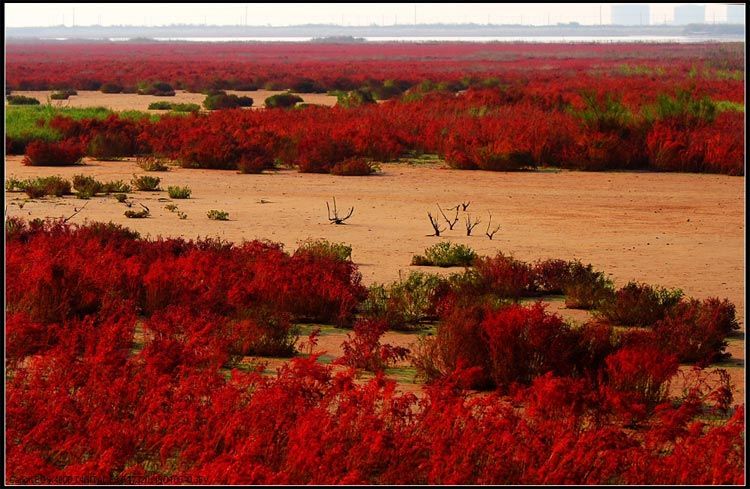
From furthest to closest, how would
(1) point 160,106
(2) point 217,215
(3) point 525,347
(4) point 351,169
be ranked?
(1) point 160,106 → (4) point 351,169 → (2) point 217,215 → (3) point 525,347

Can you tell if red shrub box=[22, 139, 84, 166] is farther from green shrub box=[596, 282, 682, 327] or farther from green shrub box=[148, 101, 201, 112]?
green shrub box=[596, 282, 682, 327]

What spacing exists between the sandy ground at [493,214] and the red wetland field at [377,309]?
0.08m

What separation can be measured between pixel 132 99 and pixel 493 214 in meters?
35.1

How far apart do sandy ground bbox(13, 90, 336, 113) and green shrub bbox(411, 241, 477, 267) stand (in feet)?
106

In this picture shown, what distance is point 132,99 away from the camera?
2041 inches

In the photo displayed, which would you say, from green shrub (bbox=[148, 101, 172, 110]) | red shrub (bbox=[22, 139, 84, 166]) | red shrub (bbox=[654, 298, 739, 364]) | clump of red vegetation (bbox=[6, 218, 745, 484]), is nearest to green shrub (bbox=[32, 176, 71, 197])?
red shrub (bbox=[22, 139, 84, 166])

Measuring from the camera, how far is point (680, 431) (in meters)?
7.03

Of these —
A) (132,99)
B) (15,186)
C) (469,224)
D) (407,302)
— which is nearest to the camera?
(407,302)

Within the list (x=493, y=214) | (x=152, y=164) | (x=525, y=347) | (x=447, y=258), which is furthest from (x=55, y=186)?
(x=525, y=347)

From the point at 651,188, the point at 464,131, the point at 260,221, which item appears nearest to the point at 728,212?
the point at 651,188

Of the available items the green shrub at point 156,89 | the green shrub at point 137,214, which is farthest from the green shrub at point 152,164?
the green shrub at point 156,89

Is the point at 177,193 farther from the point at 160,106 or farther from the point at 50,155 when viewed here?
the point at 160,106

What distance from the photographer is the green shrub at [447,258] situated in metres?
14.7

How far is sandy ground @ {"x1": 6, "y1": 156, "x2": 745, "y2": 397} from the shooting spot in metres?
15.0
